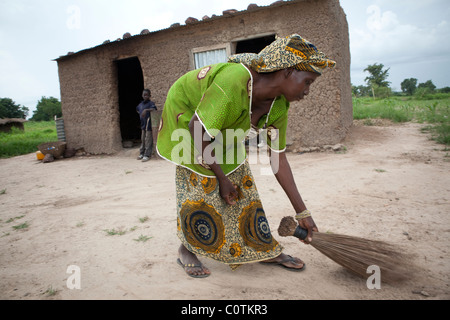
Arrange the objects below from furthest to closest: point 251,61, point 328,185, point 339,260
Result: point 328,185
point 339,260
point 251,61

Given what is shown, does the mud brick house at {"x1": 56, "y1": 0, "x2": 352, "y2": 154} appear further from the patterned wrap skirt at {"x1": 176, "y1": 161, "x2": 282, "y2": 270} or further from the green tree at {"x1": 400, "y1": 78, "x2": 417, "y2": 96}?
the green tree at {"x1": 400, "y1": 78, "x2": 417, "y2": 96}

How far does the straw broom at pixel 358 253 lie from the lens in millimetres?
1711

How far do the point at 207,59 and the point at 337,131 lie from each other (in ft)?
10.3

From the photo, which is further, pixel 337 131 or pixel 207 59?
pixel 207 59

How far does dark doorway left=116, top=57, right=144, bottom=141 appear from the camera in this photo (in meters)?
10.5

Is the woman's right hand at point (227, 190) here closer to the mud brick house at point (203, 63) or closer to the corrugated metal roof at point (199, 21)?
the mud brick house at point (203, 63)

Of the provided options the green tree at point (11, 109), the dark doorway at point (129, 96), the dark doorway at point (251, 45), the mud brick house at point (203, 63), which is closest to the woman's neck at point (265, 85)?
the mud brick house at point (203, 63)

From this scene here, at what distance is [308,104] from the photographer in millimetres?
5738

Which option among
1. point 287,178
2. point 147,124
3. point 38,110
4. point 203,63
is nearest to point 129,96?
point 147,124

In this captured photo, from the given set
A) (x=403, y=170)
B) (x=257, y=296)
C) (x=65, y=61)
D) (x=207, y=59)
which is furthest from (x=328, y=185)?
(x=65, y=61)

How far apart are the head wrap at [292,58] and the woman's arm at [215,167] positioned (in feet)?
1.41

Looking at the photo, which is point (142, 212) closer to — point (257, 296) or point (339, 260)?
point (257, 296)

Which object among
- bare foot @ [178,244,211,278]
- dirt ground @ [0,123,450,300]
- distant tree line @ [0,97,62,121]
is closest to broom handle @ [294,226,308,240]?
dirt ground @ [0,123,450,300]
